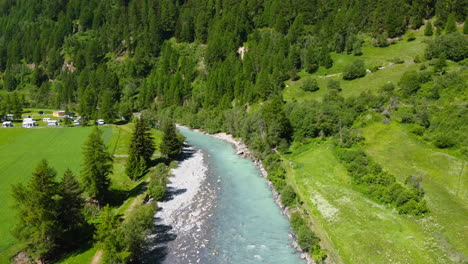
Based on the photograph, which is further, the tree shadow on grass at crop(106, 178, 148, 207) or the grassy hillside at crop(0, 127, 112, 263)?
the tree shadow on grass at crop(106, 178, 148, 207)

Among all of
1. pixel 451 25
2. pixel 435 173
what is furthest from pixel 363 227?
pixel 451 25

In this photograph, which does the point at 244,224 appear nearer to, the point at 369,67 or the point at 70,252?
the point at 70,252

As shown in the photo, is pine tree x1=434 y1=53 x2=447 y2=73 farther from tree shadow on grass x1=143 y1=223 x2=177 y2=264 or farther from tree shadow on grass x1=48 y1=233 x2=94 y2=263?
tree shadow on grass x1=48 y1=233 x2=94 y2=263

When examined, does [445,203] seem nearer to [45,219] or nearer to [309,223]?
[309,223]

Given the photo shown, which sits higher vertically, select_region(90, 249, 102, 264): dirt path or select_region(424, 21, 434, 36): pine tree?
select_region(424, 21, 434, 36): pine tree

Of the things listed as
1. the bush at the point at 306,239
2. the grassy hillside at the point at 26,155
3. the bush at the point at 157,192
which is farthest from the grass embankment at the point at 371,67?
the grassy hillside at the point at 26,155

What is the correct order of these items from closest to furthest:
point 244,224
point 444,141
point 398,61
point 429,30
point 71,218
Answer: point 71,218, point 244,224, point 444,141, point 398,61, point 429,30

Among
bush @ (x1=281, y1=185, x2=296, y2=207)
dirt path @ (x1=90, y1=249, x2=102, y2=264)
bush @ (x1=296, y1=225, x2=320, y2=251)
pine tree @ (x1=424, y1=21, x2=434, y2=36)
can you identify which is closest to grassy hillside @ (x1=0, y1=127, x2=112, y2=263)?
dirt path @ (x1=90, y1=249, x2=102, y2=264)
